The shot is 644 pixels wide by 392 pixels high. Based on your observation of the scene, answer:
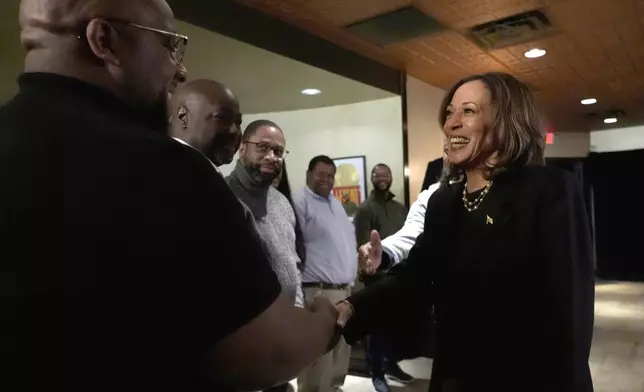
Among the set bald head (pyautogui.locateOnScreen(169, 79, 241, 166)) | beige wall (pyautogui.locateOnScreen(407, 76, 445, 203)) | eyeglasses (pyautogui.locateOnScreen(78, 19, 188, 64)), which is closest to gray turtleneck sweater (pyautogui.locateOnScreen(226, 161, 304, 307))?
bald head (pyautogui.locateOnScreen(169, 79, 241, 166))

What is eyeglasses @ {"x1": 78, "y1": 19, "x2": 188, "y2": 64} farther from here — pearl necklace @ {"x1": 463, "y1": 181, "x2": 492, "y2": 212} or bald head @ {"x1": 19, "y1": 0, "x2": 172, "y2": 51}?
pearl necklace @ {"x1": 463, "y1": 181, "x2": 492, "y2": 212}

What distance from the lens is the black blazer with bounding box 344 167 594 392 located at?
45.3 inches

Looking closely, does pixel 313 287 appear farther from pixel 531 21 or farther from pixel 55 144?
pixel 55 144

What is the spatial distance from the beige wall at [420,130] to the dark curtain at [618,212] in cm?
485

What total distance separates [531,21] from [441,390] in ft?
9.66

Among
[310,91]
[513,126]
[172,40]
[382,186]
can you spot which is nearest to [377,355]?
[382,186]

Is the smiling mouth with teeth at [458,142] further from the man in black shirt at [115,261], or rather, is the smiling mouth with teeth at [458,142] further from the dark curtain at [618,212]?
the dark curtain at [618,212]

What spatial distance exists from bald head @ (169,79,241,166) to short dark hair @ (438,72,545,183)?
78cm

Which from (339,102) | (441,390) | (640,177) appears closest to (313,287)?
(441,390)

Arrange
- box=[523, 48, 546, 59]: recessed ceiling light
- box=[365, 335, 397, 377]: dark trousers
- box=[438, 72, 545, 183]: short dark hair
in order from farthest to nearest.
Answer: box=[523, 48, 546, 59]: recessed ceiling light < box=[365, 335, 397, 377]: dark trousers < box=[438, 72, 545, 183]: short dark hair

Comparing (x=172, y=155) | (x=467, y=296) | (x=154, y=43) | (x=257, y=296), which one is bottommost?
(x=467, y=296)

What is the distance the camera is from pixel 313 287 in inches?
131

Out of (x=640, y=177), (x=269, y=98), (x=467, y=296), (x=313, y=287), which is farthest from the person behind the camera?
(x=640, y=177)

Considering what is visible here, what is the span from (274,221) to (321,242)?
135 cm
